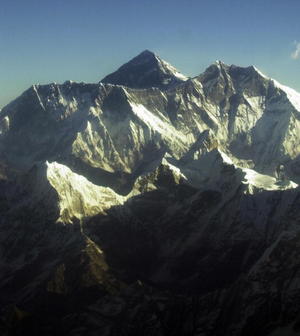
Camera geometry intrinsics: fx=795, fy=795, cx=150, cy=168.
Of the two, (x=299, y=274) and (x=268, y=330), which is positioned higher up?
(x=299, y=274)

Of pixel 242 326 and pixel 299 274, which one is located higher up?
pixel 299 274

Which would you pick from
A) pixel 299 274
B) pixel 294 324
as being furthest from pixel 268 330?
pixel 299 274

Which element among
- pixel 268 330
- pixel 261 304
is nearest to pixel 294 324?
pixel 268 330

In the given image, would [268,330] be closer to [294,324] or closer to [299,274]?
[294,324]

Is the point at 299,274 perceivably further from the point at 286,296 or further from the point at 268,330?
the point at 268,330

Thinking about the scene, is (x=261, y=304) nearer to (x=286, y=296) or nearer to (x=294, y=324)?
(x=286, y=296)

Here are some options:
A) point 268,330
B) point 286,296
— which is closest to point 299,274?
point 286,296

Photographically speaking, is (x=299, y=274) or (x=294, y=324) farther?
(x=299, y=274)

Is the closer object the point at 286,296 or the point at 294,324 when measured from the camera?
the point at 294,324
